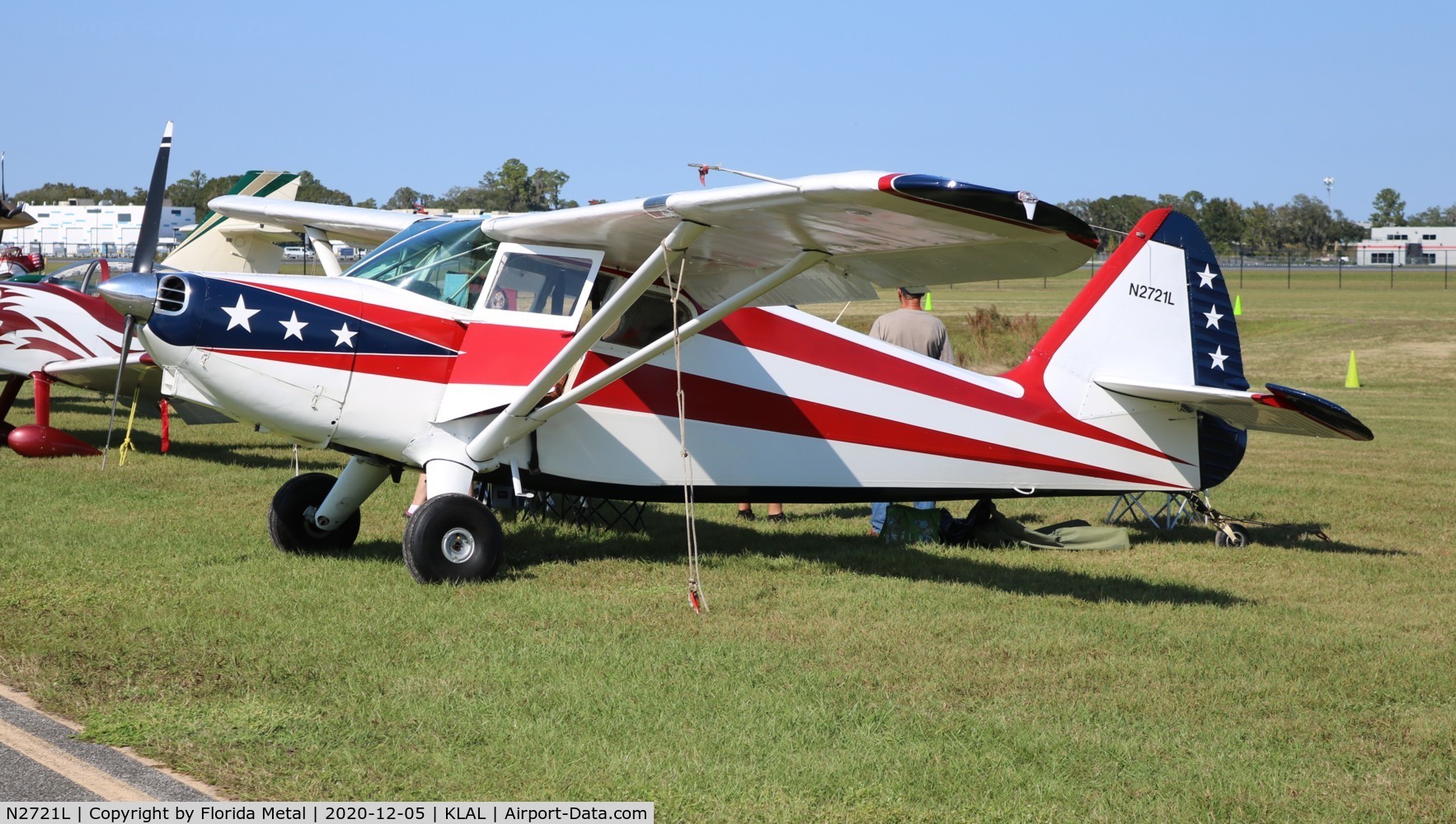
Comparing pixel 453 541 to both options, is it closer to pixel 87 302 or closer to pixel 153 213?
pixel 153 213

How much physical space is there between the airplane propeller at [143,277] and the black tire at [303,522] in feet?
3.92

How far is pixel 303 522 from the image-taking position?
8570 mm

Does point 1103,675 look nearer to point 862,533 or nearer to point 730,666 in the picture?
point 730,666

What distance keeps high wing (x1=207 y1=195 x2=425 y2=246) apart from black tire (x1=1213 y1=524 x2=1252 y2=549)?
21.7 feet

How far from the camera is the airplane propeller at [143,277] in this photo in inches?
280

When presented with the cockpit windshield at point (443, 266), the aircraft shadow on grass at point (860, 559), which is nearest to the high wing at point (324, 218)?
the cockpit windshield at point (443, 266)

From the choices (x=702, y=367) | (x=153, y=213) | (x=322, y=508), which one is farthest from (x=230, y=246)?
(x=702, y=367)

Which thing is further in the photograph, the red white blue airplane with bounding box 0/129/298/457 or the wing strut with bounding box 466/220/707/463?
the red white blue airplane with bounding box 0/129/298/457

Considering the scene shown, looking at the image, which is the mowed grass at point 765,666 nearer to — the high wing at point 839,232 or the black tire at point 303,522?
the black tire at point 303,522

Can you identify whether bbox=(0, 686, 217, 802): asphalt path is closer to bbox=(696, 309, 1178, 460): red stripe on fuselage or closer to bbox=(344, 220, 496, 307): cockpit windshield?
bbox=(344, 220, 496, 307): cockpit windshield

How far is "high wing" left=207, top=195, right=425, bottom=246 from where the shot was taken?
1071 centimetres

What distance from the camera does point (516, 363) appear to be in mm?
7824

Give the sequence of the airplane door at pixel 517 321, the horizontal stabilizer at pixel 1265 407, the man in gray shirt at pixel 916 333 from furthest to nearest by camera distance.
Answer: the man in gray shirt at pixel 916 333
the horizontal stabilizer at pixel 1265 407
the airplane door at pixel 517 321

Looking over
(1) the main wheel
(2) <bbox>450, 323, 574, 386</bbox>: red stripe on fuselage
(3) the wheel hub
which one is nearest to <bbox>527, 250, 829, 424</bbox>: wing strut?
(2) <bbox>450, 323, 574, 386</bbox>: red stripe on fuselage
